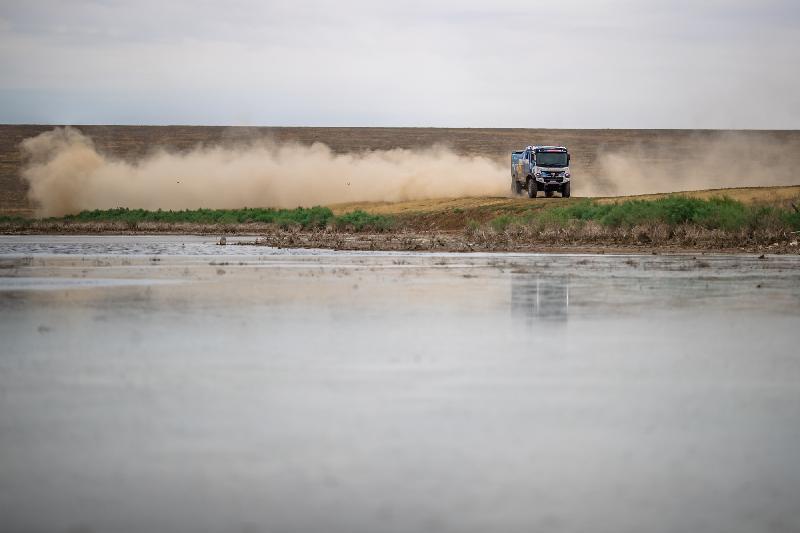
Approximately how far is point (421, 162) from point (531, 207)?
40500mm

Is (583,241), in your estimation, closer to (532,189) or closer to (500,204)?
(500,204)

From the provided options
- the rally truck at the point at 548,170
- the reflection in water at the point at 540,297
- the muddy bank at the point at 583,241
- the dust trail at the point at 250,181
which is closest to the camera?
the reflection in water at the point at 540,297

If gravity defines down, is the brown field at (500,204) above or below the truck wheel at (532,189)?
below

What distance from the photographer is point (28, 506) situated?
6.48 m

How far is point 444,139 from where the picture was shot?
14762 centimetres

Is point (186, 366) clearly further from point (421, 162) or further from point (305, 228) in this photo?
point (421, 162)

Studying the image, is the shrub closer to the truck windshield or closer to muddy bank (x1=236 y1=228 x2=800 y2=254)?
the truck windshield

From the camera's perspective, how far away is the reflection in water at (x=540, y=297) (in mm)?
16406

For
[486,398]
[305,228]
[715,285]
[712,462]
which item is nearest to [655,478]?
[712,462]

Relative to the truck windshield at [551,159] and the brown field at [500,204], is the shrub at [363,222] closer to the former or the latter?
the brown field at [500,204]

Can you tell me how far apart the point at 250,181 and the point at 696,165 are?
56270mm

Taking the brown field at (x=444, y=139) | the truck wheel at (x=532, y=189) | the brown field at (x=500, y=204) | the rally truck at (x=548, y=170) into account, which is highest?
the brown field at (x=444, y=139)

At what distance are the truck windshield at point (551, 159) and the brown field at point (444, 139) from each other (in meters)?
69.2

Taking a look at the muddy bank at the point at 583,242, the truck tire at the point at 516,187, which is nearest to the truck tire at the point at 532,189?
the truck tire at the point at 516,187
